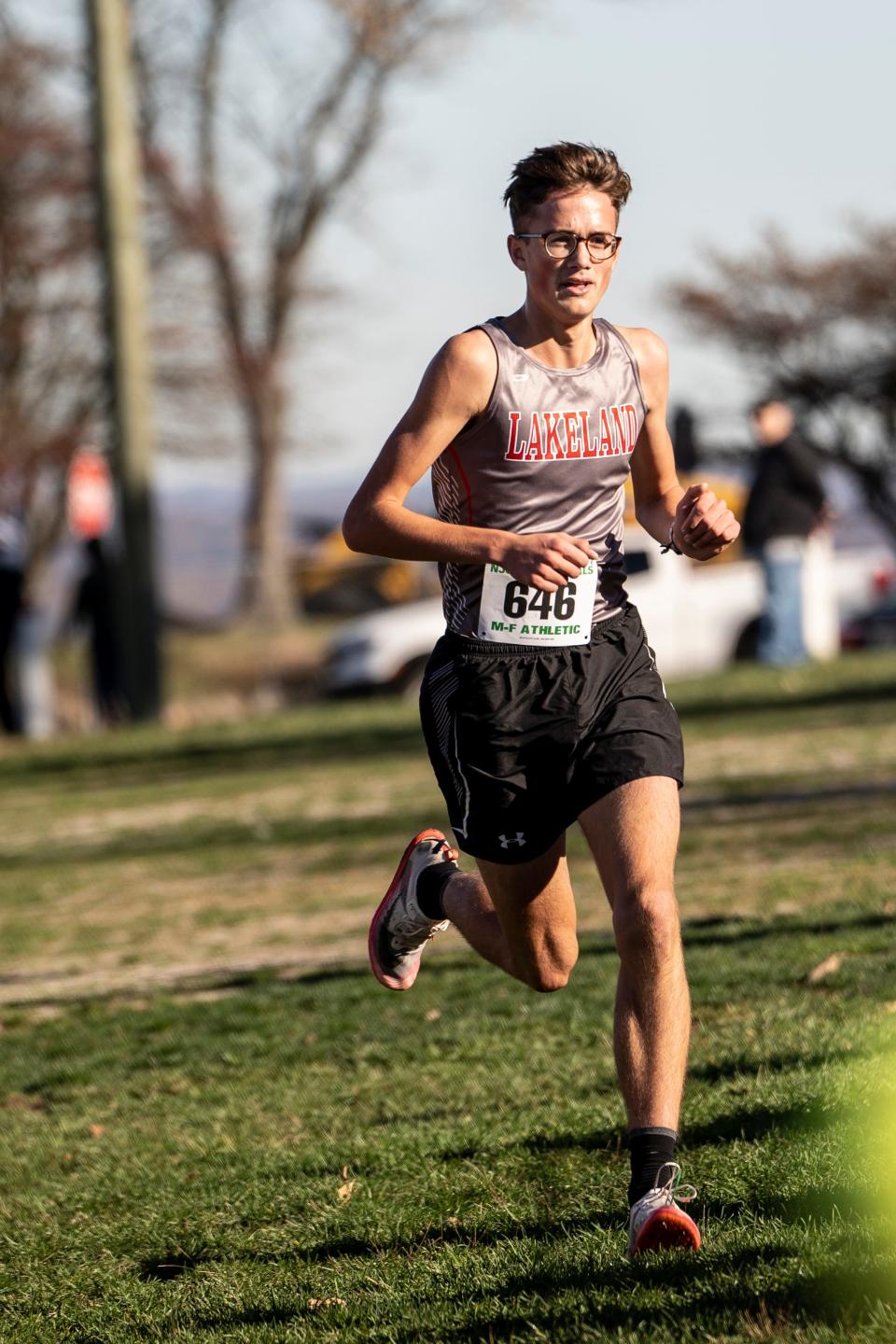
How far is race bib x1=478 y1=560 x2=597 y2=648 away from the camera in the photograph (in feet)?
14.5

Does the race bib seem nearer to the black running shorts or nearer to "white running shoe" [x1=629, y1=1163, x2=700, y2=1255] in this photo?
the black running shorts

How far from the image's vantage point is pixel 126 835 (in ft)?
39.5

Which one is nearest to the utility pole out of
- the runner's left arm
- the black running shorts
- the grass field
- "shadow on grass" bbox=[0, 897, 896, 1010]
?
the grass field

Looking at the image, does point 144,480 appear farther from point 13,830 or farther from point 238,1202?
point 238,1202

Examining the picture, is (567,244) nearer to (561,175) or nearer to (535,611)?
(561,175)

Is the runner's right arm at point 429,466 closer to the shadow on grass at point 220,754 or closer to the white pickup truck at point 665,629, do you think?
the shadow on grass at point 220,754

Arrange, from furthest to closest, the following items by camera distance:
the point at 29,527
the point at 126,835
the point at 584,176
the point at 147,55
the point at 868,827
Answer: the point at 147,55, the point at 29,527, the point at 126,835, the point at 868,827, the point at 584,176

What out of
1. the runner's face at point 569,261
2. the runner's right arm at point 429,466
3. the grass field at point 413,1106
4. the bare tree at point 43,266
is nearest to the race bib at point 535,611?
the runner's right arm at point 429,466

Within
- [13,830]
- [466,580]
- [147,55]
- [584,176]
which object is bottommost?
[13,830]

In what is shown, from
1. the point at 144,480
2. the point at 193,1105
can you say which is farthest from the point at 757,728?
the point at 193,1105

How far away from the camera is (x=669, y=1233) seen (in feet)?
12.0

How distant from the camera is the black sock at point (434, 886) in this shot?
5254 millimetres

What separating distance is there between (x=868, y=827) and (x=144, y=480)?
34.3ft

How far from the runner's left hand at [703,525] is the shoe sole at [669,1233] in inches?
55.9
